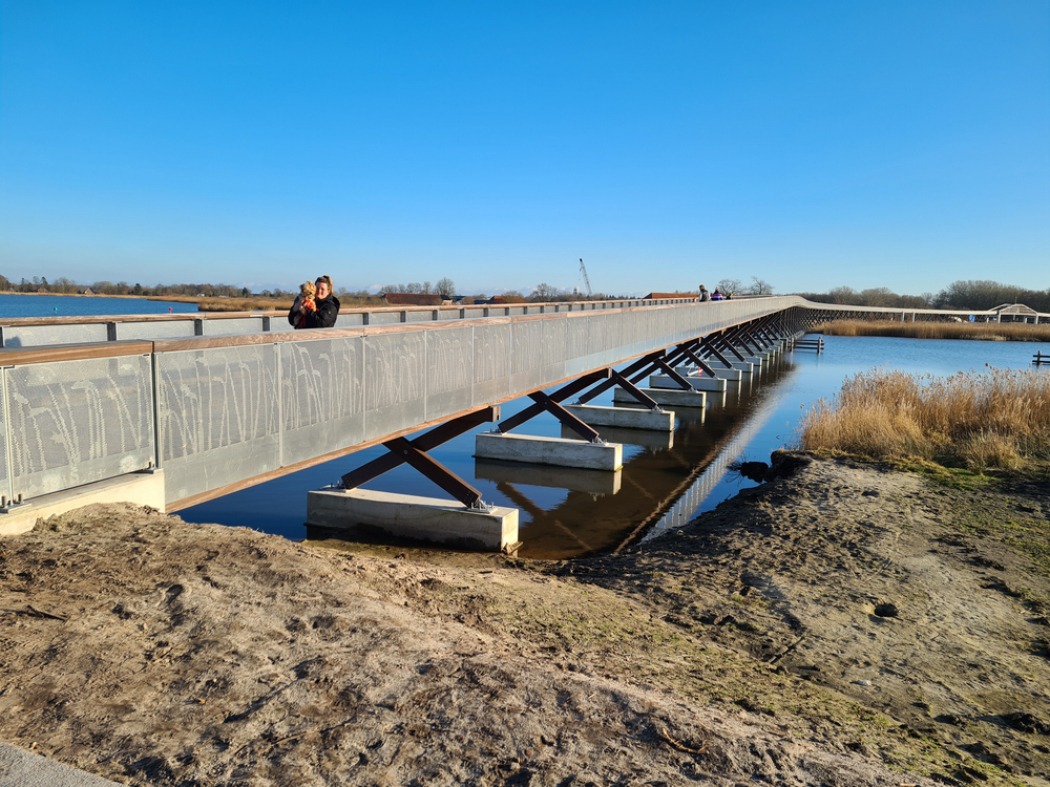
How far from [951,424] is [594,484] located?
8.31 meters

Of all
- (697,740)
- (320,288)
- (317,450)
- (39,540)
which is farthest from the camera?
(320,288)

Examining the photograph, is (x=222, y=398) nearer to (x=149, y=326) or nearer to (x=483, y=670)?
(x=483, y=670)

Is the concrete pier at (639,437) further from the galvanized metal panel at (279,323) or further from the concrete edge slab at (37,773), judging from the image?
the concrete edge slab at (37,773)

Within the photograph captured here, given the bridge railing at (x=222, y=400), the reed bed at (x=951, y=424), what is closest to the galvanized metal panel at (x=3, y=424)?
the bridge railing at (x=222, y=400)

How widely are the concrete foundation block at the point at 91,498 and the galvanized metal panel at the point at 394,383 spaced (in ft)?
9.47


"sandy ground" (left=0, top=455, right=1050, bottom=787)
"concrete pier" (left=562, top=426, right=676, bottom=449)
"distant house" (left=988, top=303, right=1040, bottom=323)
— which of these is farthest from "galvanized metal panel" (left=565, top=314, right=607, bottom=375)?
"distant house" (left=988, top=303, right=1040, bottom=323)

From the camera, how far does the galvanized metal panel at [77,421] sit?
4305 mm

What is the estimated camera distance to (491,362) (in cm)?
1103

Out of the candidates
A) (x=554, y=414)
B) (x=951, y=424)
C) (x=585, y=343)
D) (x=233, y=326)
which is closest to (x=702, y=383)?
(x=951, y=424)

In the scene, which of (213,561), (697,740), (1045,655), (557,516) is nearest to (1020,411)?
(557,516)

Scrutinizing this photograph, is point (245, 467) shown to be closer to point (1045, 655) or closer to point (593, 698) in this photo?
point (593, 698)

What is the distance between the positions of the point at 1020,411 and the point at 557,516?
10772 mm

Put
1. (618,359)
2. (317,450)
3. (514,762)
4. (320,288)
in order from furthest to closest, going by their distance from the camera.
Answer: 1. (618,359)
2. (320,288)
3. (317,450)
4. (514,762)

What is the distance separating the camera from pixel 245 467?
6055mm
